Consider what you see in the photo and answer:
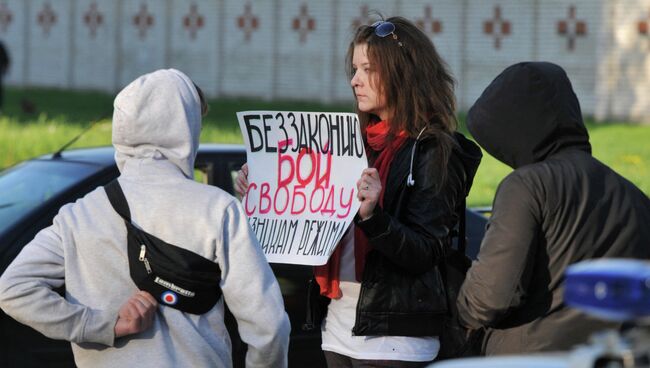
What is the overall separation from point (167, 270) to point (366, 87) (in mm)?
1030

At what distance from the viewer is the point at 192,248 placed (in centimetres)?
321

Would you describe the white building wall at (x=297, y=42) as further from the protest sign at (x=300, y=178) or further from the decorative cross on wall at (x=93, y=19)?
the protest sign at (x=300, y=178)

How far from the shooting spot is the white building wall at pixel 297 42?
23.4 metres

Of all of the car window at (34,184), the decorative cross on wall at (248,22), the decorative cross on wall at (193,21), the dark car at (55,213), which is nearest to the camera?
the dark car at (55,213)

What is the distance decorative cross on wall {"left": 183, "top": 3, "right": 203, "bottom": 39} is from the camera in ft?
94.0

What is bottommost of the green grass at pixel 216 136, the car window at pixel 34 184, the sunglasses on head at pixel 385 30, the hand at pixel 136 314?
the green grass at pixel 216 136

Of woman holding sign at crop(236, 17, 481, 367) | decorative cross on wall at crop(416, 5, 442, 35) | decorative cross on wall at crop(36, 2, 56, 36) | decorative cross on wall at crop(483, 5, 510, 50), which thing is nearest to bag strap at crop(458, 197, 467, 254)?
woman holding sign at crop(236, 17, 481, 367)

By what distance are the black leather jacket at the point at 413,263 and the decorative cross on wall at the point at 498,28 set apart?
21.6m

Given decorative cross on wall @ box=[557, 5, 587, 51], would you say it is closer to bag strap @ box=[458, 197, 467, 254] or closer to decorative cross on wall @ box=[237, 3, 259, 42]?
decorative cross on wall @ box=[237, 3, 259, 42]

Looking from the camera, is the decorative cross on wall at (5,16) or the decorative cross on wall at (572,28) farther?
the decorative cross on wall at (5,16)

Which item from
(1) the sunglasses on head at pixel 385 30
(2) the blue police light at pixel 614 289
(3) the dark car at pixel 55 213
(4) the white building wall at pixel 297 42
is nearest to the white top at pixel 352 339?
(1) the sunglasses on head at pixel 385 30

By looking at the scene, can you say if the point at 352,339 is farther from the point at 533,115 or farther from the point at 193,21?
the point at 193,21

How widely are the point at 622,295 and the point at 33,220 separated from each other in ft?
14.9

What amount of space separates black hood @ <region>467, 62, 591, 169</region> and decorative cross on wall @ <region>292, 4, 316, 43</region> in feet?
79.1
